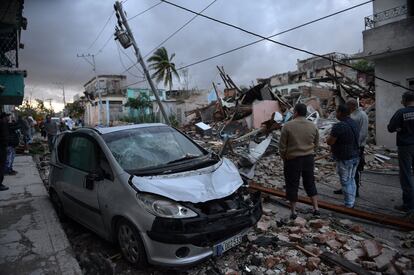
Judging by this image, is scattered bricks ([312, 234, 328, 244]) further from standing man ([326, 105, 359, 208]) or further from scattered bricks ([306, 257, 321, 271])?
standing man ([326, 105, 359, 208])

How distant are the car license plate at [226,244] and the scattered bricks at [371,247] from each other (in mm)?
1443

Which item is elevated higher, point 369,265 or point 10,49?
point 10,49

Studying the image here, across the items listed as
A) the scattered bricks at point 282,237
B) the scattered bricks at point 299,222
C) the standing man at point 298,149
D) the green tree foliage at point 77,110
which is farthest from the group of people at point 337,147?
the green tree foliage at point 77,110

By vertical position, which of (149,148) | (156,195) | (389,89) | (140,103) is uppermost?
(140,103)

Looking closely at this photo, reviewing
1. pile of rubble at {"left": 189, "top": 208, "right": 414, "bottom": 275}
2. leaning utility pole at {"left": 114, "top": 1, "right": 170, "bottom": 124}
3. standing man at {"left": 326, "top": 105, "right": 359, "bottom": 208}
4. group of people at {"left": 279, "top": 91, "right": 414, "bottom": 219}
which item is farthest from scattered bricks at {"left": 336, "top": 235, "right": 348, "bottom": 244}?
leaning utility pole at {"left": 114, "top": 1, "right": 170, "bottom": 124}

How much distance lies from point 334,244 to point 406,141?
2.09m

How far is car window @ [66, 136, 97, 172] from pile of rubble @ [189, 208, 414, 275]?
202 cm

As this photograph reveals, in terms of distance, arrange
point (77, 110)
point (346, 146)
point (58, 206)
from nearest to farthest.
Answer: point (346, 146)
point (58, 206)
point (77, 110)

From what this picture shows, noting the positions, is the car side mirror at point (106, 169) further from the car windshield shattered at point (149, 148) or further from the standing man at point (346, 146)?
the standing man at point (346, 146)

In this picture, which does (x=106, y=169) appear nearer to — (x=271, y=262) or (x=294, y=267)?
(x=271, y=262)

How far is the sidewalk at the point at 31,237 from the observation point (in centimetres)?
383

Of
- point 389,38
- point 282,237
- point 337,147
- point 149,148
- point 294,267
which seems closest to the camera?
point 294,267

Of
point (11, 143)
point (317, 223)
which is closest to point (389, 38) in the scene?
point (317, 223)

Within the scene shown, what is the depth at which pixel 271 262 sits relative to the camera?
12.3ft
